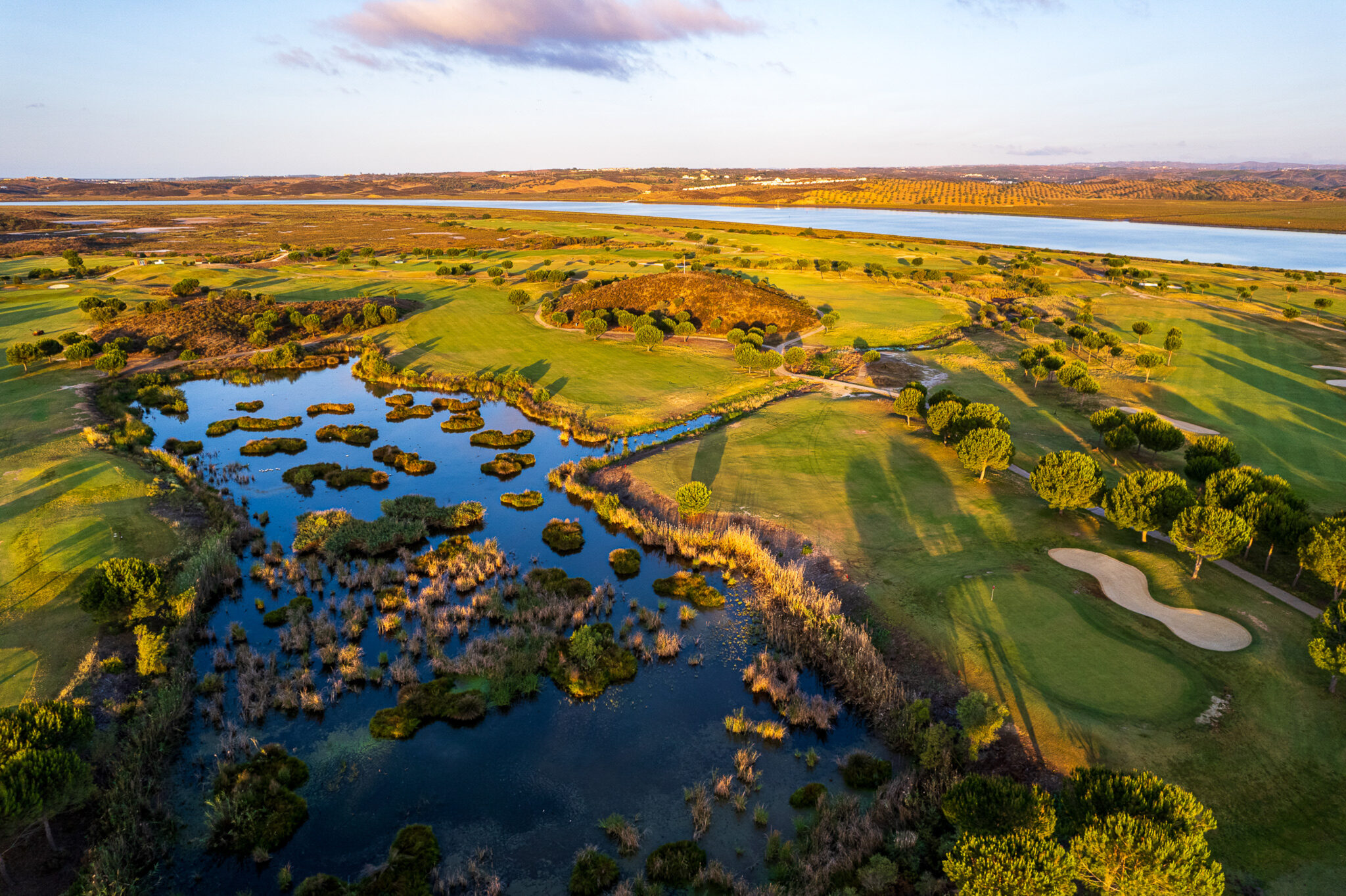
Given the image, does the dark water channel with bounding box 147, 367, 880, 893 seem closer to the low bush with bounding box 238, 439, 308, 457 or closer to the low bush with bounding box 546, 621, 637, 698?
the low bush with bounding box 546, 621, 637, 698

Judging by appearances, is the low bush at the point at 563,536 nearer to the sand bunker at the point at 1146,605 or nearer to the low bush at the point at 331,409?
the sand bunker at the point at 1146,605

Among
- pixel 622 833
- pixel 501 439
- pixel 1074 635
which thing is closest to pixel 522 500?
pixel 501 439

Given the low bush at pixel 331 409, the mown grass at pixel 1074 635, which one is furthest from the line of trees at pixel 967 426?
the low bush at pixel 331 409

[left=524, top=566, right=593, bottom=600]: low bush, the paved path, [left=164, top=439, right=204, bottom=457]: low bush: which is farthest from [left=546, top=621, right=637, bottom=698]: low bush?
[left=164, top=439, right=204, bottom=457]: low bush

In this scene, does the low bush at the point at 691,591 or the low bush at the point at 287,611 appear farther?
the low bush at the point at 691,591

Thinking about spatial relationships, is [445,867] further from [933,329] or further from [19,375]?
[933,329]

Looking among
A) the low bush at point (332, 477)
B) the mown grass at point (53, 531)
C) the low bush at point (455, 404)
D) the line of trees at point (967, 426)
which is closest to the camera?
the mown grass at point (53, 531)

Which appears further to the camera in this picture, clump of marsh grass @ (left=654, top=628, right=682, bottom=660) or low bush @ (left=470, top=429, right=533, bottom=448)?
low bush @ (left=470, top=429, right=533, bottom=448)
